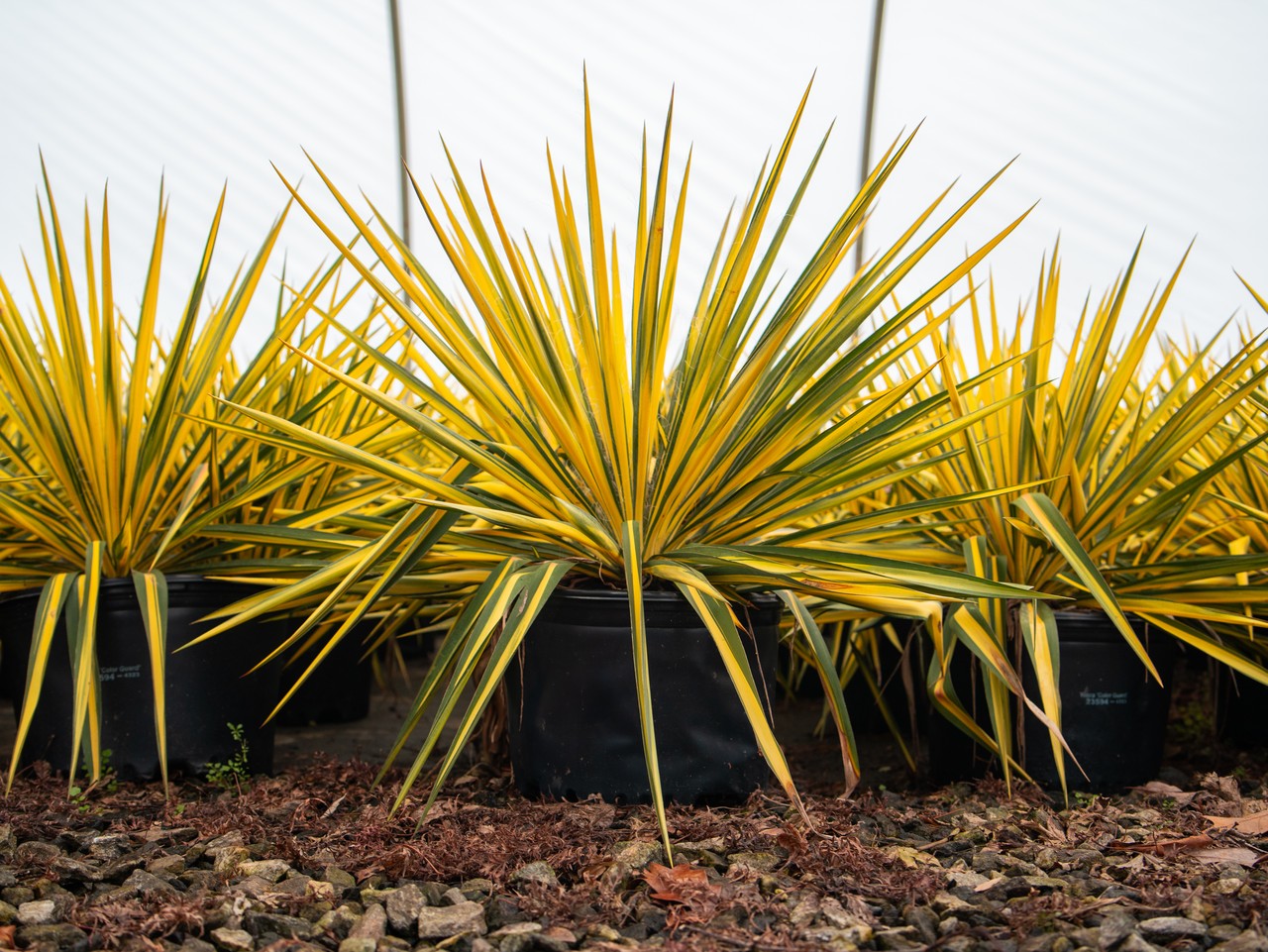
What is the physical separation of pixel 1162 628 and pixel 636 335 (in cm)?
93

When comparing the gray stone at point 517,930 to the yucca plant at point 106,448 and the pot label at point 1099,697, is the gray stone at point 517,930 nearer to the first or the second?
the yucca plant at point 106,448

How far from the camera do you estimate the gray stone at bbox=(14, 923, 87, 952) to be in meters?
0.96

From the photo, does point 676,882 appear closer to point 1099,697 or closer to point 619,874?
point 619,874

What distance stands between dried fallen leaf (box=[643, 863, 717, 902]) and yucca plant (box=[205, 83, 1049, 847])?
0.26 m

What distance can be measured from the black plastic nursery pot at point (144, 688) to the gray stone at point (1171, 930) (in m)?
1.25

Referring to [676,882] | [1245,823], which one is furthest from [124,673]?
[1245,823]

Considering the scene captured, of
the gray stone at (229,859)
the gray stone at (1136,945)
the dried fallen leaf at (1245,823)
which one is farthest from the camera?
the dried fallen leaf at (1245,823)

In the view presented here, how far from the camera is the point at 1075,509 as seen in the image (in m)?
1.59

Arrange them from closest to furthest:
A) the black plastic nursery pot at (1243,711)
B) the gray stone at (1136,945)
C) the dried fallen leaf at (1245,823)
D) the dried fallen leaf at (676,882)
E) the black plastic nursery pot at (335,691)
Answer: the gray stone at (1136,945) → the dried fallen leaf at (676,882) → the dried fallen leaf at (1245,823) → the black plastic nursery pot at (1243,711) → the black plastic nursery pot at (335,691)

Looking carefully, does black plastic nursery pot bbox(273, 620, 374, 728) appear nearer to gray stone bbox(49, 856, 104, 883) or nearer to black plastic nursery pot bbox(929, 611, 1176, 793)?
gray stone bbox(49, 856, 104, 883)

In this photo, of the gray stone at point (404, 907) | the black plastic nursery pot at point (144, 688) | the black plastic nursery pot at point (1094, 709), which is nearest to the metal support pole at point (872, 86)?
the black plastic nursery pot at point (1094, 709)

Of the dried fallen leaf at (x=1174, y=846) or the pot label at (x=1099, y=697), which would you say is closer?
the dried fallen leaf at (x=1174, y=846)

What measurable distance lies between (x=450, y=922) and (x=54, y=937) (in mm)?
378

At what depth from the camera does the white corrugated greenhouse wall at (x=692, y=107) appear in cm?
414
